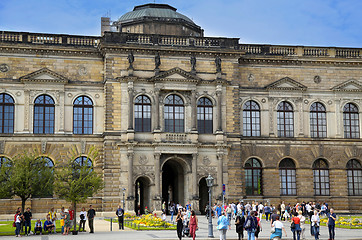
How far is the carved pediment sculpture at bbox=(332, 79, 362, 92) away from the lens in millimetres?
53375

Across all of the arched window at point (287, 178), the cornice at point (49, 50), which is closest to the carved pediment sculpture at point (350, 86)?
the arched window at point (287, 178)

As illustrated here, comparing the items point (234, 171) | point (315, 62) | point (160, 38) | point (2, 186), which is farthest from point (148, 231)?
point (315, 62)

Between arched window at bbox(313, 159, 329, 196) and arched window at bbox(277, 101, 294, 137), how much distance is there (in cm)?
366

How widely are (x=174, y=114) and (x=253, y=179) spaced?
9.45 m

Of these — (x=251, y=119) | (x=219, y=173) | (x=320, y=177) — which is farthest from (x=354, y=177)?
(x=219, y=173)

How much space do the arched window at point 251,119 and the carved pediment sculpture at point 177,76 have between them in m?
6.06

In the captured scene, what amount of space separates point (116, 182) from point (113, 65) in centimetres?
988

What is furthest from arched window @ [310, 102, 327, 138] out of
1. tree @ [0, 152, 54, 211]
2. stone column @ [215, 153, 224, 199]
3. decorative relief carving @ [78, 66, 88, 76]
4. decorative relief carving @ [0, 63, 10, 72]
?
decorative relief carving @ [0, 63, 10, 72]

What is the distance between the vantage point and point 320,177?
52.4m

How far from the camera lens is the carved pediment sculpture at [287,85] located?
5234 cm

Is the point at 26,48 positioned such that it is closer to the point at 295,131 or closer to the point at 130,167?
the point at 130,167

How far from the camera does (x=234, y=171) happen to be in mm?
49625

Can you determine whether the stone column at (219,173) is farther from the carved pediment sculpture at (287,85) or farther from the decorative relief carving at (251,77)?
the carved pediment sculpture at (287,85)

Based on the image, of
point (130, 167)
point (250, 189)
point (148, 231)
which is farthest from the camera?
point (250, 189)
